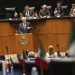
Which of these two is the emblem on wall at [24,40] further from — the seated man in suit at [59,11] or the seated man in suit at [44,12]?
the seated man in suit at [59,11]

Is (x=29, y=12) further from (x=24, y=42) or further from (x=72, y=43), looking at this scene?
(x=72, y=43)

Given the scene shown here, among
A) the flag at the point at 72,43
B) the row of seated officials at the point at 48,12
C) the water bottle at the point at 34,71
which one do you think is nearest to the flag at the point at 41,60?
the water bottle at the point at 34,71

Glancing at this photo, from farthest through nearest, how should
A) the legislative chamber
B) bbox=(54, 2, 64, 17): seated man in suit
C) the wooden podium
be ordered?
bbox=(54, 2, 64, 17): seated man in suit < the legislative chamber < the wooden podium

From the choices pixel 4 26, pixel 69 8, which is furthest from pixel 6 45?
pixel 69 8

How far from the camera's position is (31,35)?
13258mm

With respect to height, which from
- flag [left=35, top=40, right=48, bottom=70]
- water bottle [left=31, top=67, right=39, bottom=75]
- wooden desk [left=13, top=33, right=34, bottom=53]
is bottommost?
wooden desk [left=13, top=33, right=34, bottom=53]

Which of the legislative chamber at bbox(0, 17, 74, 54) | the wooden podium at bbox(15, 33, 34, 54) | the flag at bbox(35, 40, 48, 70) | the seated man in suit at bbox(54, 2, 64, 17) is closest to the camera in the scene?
the flag at bbox(35, 40, 48, 70)

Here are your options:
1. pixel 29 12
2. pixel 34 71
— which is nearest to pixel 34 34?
pixel 29 12

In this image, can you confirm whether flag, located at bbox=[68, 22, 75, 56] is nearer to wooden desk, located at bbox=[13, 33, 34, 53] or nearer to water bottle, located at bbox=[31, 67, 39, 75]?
water bottle, located at bbox=[31, 67, 39, 75]

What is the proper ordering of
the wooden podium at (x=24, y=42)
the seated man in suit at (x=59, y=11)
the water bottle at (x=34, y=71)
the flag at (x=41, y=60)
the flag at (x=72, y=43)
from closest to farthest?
the flag at (x=72, y=43) → the flag at (x=41, y=60) → the water bottle at (x=34, y=71) → the wooden podium at (x=24, y=42) → the seated man in suit at (x=59, y=11)

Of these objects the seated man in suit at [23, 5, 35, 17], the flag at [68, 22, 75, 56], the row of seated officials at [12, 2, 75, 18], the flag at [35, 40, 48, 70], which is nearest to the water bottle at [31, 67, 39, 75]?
the flag at [35, 40, 48, 70]

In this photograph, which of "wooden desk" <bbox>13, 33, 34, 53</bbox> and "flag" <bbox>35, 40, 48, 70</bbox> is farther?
"wooden desk" <bbox>13, 33, 34, 53</bbox>

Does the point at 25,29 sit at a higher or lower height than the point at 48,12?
lower

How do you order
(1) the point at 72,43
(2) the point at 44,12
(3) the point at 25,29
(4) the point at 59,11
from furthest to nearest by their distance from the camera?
1. (2) the point at 44,12
2. (4) the point at 59,11
3. (3) the point at 25,29
4. (1) the point at 72,43
